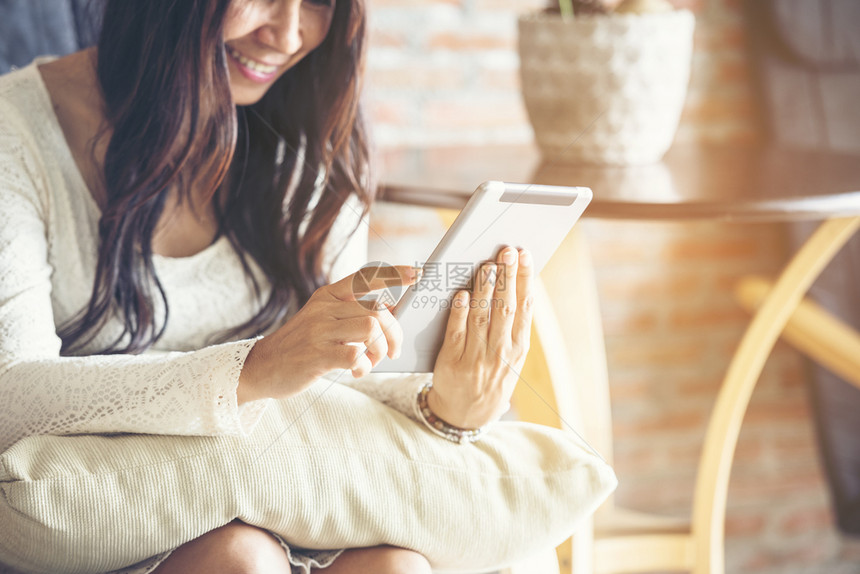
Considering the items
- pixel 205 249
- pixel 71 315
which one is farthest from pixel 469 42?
pixel 71 315

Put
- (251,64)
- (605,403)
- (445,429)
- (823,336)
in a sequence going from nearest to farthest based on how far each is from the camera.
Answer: (445,429) < (251,64) < (605,403) < (823,336)

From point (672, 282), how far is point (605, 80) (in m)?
0.70

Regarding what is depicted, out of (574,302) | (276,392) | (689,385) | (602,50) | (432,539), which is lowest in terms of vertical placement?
(689,385)

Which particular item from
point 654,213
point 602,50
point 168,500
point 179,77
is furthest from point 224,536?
point 602,50

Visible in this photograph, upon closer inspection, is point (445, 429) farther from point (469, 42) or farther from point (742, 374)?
point (469, 42)

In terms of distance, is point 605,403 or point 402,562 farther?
point 605,403

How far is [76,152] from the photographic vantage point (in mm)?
724

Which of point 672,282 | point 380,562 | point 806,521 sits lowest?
point 806,521

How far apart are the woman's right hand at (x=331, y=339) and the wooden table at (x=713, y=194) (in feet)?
Result: 0.96

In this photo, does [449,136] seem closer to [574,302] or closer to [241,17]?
[574,302]

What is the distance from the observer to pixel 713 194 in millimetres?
809

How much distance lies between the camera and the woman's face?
2.26ft

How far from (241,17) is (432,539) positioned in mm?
442

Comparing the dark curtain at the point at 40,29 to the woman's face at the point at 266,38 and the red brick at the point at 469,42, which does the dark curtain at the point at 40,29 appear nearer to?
the woman's face at the point at 266,38
